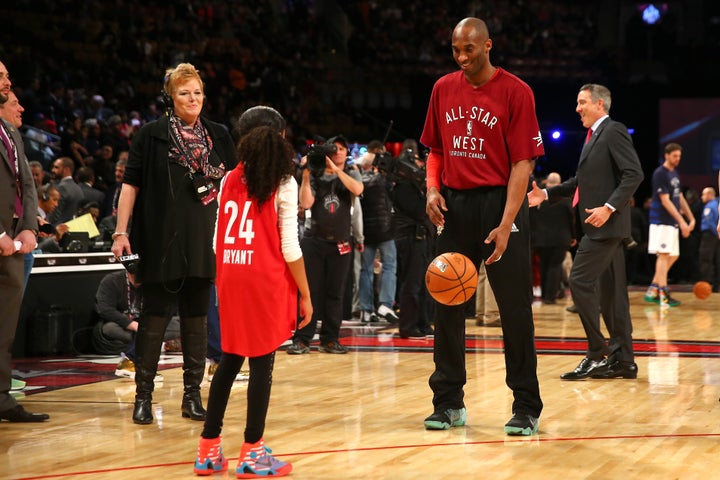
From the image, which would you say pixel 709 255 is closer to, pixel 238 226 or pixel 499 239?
pixel 499 239

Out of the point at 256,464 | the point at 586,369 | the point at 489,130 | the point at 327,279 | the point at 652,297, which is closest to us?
the point at 256,464

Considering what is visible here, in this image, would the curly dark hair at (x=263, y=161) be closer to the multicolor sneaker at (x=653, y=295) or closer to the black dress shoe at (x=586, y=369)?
the black dress shoe at (x=586, y=369)

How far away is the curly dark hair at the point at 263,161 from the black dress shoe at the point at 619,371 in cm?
365

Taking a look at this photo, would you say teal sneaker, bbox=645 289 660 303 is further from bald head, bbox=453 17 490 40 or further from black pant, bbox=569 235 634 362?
bald head, bbox=453 17 490 40

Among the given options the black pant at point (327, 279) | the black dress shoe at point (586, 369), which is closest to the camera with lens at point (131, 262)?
the black dress shoe at point (586, 369)

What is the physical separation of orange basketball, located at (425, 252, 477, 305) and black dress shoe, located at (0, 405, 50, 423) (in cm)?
226

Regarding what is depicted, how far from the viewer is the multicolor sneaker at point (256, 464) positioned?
4273 millimetres

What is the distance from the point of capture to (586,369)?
725cm

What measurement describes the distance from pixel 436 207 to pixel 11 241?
7.38 ft

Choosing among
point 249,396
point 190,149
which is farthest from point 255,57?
point 249,396

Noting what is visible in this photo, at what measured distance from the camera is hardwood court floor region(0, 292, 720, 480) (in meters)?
4.44

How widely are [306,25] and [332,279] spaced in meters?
15.8

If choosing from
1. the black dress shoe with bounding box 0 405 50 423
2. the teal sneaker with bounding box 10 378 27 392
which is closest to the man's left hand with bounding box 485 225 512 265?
the black dress shoe with bounding box 0 405 50 423

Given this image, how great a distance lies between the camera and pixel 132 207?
220 inches
